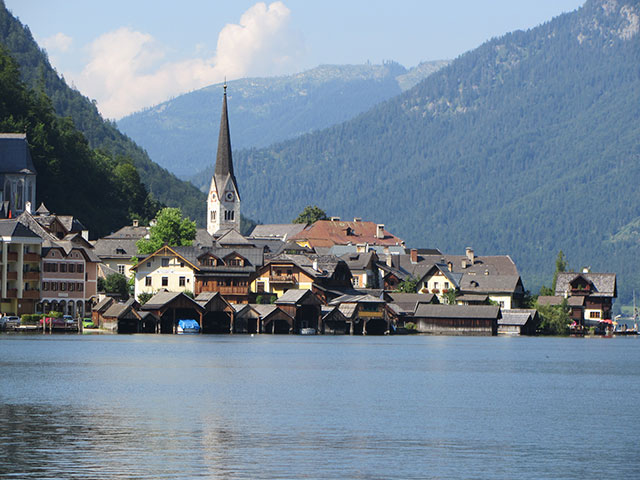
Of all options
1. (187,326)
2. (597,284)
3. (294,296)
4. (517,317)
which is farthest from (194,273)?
(597,284)

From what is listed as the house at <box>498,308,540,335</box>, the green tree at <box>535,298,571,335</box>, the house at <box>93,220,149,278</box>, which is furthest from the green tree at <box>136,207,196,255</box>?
the green tree at <box>535,298,571,335</box>

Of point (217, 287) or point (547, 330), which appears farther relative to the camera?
point (547, 330)

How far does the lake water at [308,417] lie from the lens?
39.0 meters

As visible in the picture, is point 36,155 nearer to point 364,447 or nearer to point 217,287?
point 217,287

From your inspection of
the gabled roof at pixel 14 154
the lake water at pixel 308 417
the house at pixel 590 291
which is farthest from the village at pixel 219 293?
the lake water at pixel 308 417

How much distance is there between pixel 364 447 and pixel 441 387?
25215 mm

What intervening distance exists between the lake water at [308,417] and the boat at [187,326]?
45.4 metres

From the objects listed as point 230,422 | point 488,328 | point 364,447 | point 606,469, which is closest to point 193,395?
point 230,422

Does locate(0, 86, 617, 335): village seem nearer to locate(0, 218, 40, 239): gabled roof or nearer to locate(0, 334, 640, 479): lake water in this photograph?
locate(0, 218, 40, 239): gabled roof

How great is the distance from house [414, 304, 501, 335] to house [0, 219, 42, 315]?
157ft

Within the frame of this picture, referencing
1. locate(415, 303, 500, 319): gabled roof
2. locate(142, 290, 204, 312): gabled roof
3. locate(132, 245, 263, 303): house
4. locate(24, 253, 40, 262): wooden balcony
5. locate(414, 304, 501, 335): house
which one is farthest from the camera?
locate(414, 304, 501, 335): house

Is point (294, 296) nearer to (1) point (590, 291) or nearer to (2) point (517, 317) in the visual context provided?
(2) point (517, 317)

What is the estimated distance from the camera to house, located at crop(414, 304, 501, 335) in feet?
520

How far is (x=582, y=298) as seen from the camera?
623 feet
